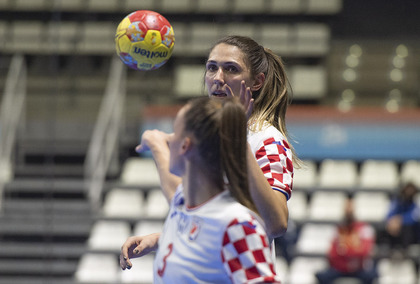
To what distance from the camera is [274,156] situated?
6.82 ft

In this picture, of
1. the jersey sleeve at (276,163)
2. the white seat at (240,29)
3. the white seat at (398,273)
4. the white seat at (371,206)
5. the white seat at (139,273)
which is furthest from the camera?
the white seat at (240,29)

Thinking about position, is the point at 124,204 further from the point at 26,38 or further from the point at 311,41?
the point at 311,41

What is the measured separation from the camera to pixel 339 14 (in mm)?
11461

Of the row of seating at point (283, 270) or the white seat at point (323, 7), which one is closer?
the row of seating at point (283, 270)

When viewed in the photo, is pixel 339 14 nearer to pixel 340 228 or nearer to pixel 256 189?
pixel 340 228

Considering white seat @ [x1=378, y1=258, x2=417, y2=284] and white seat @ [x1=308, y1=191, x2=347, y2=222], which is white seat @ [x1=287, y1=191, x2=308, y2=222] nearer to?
white seat @ [x1=308, y1=191, x2=347, y2=222]

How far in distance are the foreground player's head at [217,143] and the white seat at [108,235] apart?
6747 mm

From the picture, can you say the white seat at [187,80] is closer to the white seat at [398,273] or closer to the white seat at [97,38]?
the white seat at [97,38]

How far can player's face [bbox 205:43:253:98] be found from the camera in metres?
2.23

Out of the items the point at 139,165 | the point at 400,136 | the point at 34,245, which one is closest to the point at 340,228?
the point at 400,136

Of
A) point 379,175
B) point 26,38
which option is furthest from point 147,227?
point 26,38

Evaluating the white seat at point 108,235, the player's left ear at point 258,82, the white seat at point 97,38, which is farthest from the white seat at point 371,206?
the player's left ear at point 258,82

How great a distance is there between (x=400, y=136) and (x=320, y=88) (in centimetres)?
184

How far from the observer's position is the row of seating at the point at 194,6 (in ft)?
36.7
